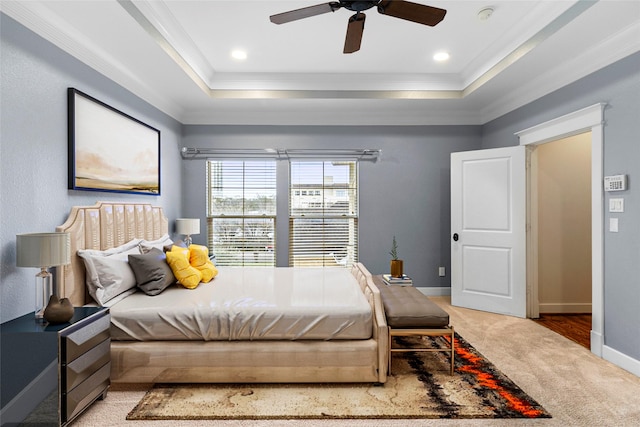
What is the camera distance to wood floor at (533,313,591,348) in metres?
3.39

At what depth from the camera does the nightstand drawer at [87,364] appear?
6.25 feet

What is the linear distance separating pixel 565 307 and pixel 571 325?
52 cm

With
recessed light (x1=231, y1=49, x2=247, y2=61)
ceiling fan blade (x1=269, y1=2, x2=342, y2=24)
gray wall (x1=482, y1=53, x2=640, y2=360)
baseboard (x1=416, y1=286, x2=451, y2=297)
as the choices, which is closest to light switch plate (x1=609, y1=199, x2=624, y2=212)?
gray wall (x1=482, y1=53, x2=640, y2=360)

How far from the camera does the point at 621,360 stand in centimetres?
273

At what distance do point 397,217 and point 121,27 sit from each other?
3.82m

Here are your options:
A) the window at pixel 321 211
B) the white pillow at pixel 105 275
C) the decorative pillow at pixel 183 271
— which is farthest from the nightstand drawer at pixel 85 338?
the window at pixel 321 211

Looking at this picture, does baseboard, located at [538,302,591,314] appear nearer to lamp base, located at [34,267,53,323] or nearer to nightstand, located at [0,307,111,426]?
nightstand, located at [0,307,111,426]

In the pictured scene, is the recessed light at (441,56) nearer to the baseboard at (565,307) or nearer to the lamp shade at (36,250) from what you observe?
the baseboard at (565,307)

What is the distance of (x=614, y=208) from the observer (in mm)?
2814

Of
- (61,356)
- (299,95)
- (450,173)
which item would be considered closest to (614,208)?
(450,173)

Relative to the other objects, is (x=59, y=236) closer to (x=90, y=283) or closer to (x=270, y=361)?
(x=90, y=283)

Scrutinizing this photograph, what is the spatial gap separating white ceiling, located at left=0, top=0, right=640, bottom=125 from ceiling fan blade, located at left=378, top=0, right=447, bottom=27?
1.96 feet

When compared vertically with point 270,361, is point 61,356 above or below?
above

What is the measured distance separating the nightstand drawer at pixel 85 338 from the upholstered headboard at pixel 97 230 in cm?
46
